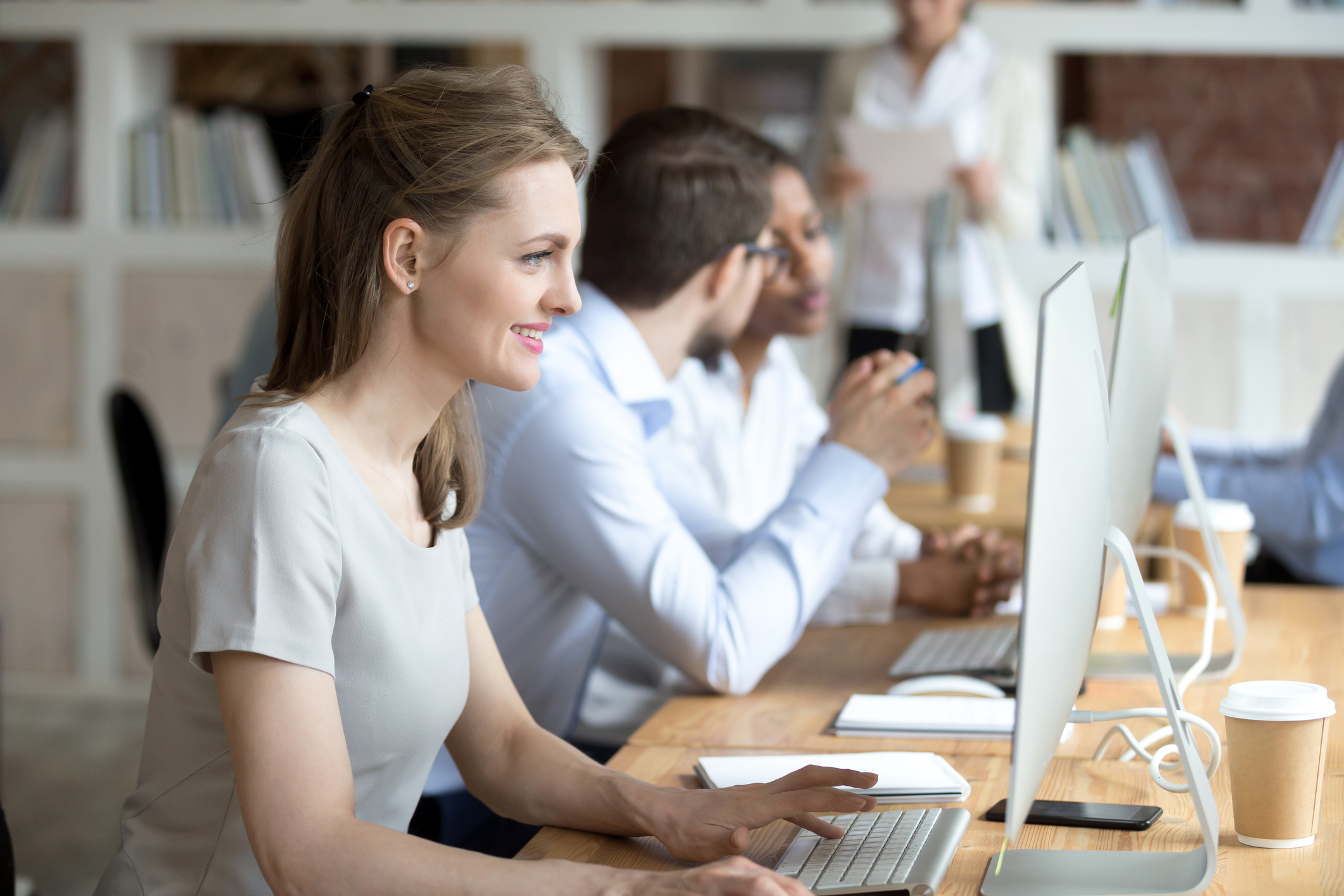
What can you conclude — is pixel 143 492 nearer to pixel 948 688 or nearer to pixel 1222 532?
pixel 948 688

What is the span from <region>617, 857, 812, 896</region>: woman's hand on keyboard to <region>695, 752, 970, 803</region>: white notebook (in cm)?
21

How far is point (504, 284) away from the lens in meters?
1.03

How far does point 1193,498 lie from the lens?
1.35 m

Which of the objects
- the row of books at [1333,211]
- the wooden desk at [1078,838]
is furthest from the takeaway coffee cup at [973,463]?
the row of books at [1333,211]

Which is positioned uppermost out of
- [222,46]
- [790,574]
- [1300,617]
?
[222,46]

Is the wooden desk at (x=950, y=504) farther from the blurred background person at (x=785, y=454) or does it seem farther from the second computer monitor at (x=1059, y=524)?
the second computer monitor at (x=1059, y=524)

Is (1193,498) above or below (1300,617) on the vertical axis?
above

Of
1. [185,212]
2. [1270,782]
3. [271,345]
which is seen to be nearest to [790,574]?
[1270,782]

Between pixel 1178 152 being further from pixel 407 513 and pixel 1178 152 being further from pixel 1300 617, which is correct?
pixel 407 513

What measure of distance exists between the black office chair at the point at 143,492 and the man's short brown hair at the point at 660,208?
1.22 m

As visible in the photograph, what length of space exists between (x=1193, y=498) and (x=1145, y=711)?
33 centimetres

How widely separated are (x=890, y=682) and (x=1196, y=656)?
348 mm

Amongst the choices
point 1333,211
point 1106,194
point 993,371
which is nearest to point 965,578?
point 993,371

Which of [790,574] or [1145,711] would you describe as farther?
[790,574]
